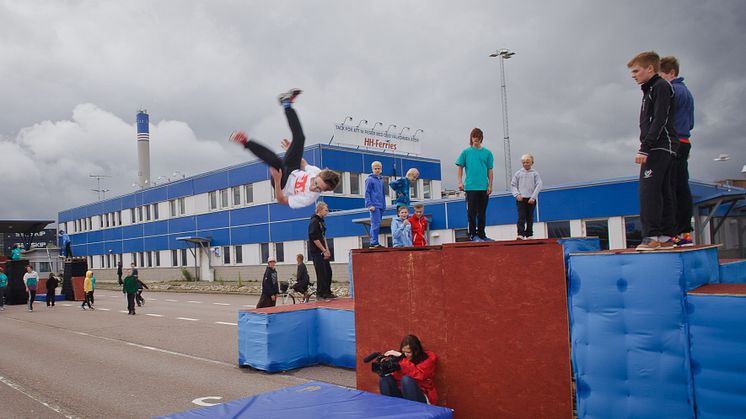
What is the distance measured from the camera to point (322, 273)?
11.1 m

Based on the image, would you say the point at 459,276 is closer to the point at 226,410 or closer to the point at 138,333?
the point at 226,410

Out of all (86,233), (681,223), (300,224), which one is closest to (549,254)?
(681,223)

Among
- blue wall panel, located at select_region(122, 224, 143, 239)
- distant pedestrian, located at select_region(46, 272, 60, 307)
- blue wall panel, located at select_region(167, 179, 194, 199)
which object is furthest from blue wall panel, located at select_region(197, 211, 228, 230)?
distant pedestrian, located at select_region(46, 272, 60, 307)

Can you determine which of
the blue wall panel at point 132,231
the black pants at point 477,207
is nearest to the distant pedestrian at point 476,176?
the black pants at point 477,207

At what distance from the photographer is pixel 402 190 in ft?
34.2

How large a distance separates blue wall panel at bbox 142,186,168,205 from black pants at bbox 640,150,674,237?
42.1 metres

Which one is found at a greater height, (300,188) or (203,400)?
(300,188)

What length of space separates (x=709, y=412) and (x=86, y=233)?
69.9m

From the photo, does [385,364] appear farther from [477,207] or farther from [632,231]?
[632,231]

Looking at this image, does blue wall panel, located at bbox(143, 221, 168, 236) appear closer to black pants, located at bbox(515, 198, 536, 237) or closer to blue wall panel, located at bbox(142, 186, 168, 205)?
blue wall panel, located at bbox(142, 186, 168, 205)

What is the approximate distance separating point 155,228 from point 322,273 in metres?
42.8

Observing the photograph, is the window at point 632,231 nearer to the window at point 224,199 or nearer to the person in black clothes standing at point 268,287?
the person in black clothes standing at point 268,287

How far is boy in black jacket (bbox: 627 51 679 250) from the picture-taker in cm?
534

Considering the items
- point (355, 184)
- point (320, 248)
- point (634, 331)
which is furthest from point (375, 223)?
point (355, 184)
